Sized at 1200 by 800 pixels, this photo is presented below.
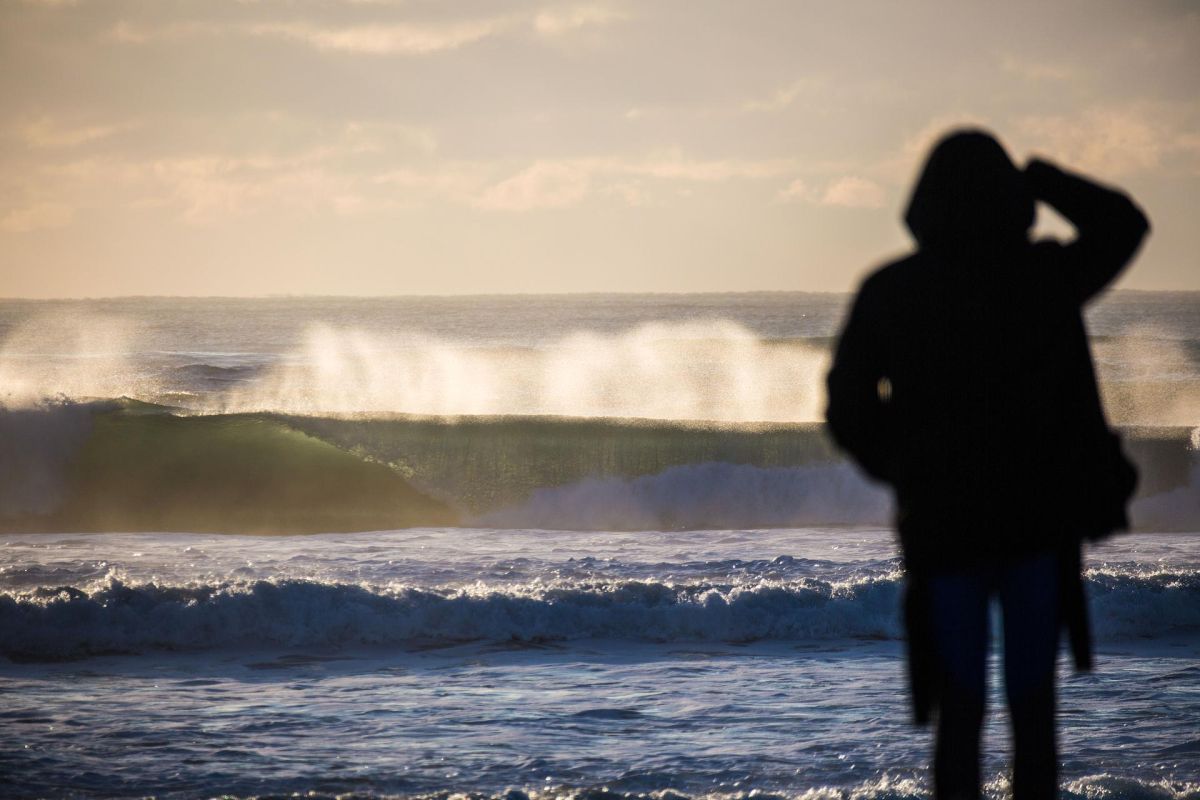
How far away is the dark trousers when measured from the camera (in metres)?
2.54

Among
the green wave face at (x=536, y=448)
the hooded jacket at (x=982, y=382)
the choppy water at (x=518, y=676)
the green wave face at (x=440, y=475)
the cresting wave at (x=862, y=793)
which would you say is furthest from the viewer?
the green wave face at (x=536, y=448)

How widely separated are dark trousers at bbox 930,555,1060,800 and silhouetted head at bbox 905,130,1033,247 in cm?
67

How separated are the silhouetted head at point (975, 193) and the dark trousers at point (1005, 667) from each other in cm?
67

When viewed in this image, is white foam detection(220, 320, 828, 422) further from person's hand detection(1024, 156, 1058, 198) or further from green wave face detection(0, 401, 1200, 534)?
person's hand detection(1024, 156, 1058, 198)

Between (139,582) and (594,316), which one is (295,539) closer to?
(139,582)

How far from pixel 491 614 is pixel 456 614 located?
0.76ft

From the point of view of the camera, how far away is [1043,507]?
2.50m

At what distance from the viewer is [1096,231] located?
8.51 ft

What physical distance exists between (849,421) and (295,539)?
36.9 feet

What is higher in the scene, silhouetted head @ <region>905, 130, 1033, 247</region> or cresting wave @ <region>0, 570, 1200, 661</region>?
silhouetted head @ <region>905, 130, 1033, 247</region>

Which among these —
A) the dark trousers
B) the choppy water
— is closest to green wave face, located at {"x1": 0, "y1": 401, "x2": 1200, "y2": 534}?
the choppy water

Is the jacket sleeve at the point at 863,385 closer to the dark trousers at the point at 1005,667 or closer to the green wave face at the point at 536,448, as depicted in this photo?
the dark trousers at the point at 1005,667

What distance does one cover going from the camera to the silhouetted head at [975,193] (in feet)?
8.27

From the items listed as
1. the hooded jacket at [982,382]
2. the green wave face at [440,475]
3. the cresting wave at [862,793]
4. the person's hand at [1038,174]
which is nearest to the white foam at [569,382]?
the green wave face at [440,475]
